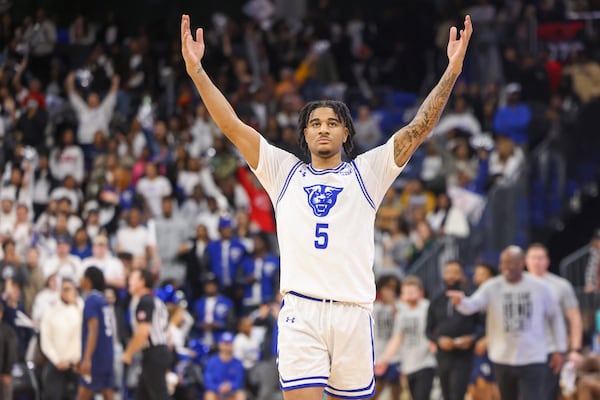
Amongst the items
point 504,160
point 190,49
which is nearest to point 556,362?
point 190,49

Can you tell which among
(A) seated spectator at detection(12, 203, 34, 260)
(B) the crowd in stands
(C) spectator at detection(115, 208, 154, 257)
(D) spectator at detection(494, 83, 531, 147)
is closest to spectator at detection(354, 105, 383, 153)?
(B) the crowd in stands

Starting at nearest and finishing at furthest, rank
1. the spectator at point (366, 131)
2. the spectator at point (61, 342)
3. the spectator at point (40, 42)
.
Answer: the spectator at point (61, 342), the spectator at point (40, 42), the spectator at point (366, 131)

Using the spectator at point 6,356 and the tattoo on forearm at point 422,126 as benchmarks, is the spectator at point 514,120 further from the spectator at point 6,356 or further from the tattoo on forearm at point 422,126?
the tattoo on forearm at point 422,126

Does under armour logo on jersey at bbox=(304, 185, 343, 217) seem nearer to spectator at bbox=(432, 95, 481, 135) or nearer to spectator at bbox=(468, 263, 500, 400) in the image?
spectator at bbox=(468, 263, 500, 400)

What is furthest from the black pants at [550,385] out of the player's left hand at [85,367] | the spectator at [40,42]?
the spectator at [40,42]

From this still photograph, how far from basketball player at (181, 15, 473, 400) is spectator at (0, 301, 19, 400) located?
8025mm

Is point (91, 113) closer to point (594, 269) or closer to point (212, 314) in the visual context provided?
point (212, 314)

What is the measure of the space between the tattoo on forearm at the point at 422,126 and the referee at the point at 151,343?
24.7 feet

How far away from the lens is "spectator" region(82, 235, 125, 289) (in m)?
18.0

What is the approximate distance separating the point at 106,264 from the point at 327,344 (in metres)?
10.8

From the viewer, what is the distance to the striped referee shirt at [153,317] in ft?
49.3

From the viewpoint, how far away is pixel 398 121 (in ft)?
82.1

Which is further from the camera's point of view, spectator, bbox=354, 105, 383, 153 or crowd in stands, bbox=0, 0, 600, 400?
spectator, bbox=354, 105, 383, 153

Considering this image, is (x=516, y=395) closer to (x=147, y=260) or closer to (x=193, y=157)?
(x=147, y=260)
